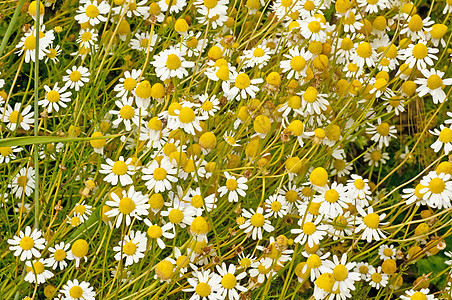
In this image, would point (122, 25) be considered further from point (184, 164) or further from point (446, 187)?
point (446, 187)

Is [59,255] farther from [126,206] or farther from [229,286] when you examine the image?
[229,286]

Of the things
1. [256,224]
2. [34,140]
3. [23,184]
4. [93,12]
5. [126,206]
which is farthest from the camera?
[93,12]

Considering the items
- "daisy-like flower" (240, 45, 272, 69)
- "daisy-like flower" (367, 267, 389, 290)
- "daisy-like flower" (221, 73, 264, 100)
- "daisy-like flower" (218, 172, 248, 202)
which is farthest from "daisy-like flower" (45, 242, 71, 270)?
"daisy-like flower" (367, 267, 389, 290)

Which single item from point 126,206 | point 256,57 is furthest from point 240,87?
point 126,206

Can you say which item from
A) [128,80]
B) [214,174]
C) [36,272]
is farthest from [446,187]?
[36,272]

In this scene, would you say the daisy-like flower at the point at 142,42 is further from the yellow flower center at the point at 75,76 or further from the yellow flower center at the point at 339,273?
the yellow flower center at the point at 339,273

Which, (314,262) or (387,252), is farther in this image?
(387,252)
